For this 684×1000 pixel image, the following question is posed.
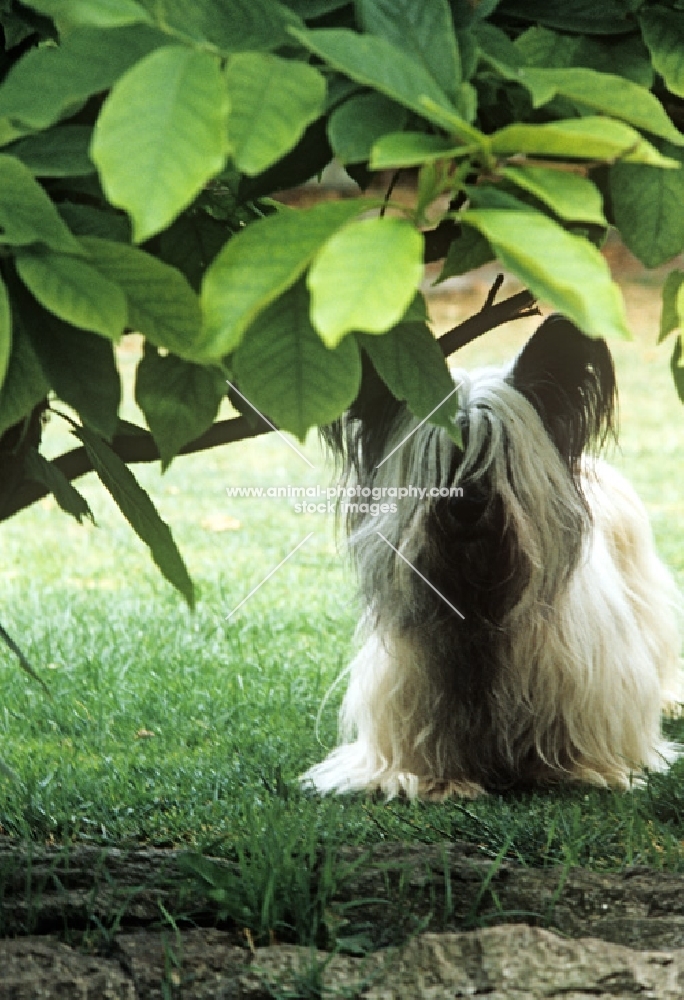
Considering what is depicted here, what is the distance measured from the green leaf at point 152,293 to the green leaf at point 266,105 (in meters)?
0.15

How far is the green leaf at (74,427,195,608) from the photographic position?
4.64ft

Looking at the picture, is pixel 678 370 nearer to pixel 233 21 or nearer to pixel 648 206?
pixel 648 206

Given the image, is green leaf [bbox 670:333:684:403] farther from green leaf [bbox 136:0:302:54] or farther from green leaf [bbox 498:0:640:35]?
green leaf [bbox 136:0:302:54]

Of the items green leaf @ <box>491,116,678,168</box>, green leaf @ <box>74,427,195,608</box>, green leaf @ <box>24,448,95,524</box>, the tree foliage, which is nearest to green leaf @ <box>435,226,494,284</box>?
the tree foliage

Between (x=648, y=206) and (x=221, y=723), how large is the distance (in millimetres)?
2766

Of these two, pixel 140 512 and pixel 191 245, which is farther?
pixel 140 512

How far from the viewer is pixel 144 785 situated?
3057 mm

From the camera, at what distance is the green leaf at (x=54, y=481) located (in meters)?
1.76

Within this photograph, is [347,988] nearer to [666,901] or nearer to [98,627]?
[666,901]

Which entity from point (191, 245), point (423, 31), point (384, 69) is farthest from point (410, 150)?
point (191, 245)

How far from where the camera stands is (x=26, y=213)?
866 mm

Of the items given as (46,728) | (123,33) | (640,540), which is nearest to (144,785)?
(46,728)

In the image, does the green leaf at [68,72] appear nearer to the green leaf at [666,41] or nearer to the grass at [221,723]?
the green leaf at [666,41]

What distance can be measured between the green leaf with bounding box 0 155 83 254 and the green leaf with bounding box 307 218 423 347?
23cm
